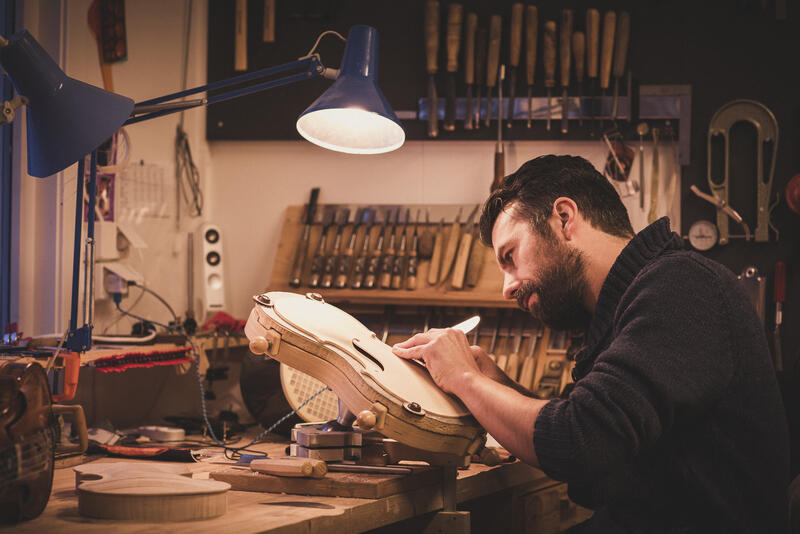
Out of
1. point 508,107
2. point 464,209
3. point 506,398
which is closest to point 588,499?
point 506,398

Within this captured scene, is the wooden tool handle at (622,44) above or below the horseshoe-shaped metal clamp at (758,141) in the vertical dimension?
above

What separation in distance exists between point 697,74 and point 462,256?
133cm

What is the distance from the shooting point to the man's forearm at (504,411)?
154 centimetres

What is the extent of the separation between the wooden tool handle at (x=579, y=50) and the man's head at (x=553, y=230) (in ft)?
5.93

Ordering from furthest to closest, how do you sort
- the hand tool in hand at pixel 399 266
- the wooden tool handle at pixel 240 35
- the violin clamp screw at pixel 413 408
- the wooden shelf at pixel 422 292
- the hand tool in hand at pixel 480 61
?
the wooden tool handle at pixel 240 35
the hand tool in hand at pixel 480 61
the hand tool in hand at pixel 399 266
the wooden shelf at pixel 422 292
the violin clamp screw at pixel 413 408

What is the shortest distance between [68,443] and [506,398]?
141 centimetres

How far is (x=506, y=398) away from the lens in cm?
161

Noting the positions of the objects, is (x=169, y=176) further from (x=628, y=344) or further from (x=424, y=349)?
(x=628, y=344)

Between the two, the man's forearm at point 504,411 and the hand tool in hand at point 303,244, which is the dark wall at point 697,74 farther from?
the man's forearm at point 504,411

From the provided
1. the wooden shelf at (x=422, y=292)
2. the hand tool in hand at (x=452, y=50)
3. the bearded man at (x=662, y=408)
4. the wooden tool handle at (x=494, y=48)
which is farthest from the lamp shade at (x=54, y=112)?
the wooden tool handle at (x=494, y=48)

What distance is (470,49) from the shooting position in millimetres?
3648

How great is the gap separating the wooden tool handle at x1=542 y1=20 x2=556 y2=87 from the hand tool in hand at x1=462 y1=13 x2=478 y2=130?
12.5 inches

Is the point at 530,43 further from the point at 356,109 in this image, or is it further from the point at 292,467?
the point at 292,467

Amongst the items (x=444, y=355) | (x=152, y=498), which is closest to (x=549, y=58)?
(x=444, y=355)
